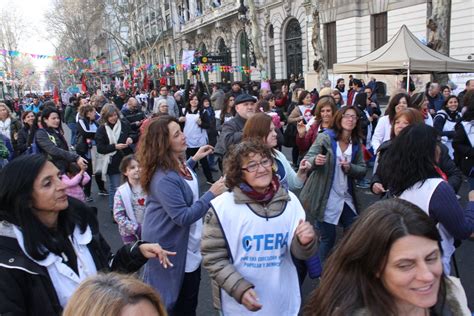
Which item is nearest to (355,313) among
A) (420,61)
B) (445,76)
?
(420,61)

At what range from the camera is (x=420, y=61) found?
8.86m

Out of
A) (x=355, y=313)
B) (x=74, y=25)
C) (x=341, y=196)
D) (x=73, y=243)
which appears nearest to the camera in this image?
(x=355, y=313)

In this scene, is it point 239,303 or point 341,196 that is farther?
point 341,196

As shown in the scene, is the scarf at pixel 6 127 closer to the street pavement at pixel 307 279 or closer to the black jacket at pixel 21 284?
the street pavement at pixel 307 279

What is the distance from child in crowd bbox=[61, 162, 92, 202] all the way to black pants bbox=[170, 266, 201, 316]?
1825mm

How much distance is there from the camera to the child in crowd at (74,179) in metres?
4.40

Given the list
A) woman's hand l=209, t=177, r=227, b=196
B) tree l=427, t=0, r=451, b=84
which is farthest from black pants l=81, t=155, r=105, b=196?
tree l=427, t=0, r=451, b=84

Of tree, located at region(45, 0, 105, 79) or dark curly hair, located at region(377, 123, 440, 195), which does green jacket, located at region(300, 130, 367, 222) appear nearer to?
dark curly hair, located at region(377, 123, 440, 195)

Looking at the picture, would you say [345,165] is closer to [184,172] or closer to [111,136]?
[184,172]

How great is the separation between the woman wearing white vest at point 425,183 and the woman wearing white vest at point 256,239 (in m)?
0.80

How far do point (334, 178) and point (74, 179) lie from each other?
9.04 ft

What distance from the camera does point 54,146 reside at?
5.82m

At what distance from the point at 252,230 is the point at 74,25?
163 ft

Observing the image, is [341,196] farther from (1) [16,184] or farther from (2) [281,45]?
(2) [281,45]
